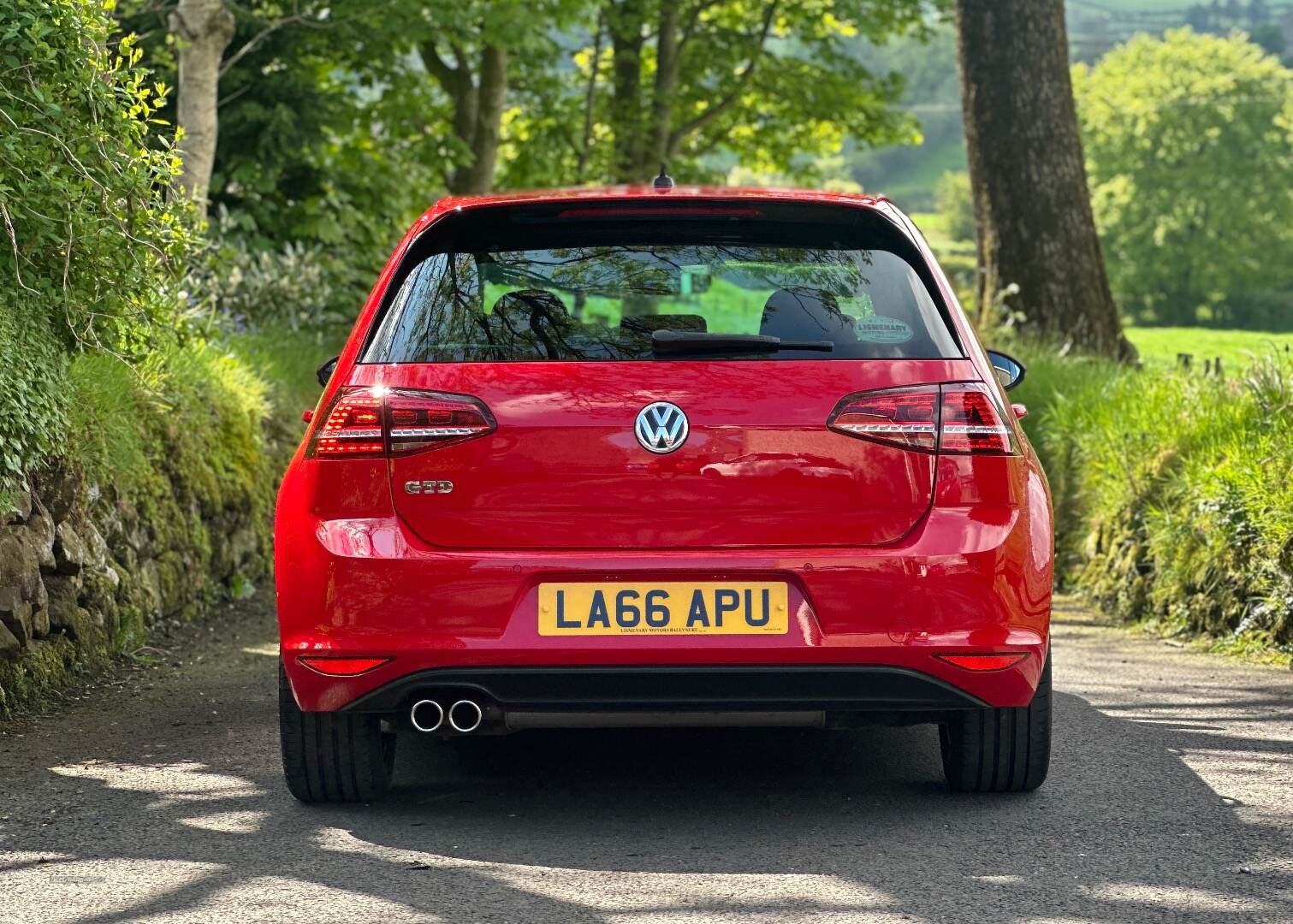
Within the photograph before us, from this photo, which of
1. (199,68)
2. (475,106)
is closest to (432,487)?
(199,68)

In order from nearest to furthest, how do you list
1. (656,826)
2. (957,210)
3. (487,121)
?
(656,826)
(487,121)
(957,210)

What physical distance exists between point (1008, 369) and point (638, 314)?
169 centimetres

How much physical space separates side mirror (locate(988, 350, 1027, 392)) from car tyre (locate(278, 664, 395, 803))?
216cm

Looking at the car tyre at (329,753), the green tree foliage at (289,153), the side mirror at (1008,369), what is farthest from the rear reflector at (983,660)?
the green tree foliage at (289,153)

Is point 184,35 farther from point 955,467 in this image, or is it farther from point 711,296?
point 711,296

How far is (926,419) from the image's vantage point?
4574 millimetres

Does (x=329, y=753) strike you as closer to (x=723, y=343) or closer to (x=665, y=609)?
(x=665, y=609)

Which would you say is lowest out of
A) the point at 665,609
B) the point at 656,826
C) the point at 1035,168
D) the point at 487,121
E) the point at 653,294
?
the point at 656,826

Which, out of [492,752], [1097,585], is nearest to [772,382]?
[492,752]

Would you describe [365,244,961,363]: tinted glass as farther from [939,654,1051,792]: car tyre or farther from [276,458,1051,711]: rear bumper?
[939,654,1051,792]: car tyre

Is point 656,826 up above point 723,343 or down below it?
below

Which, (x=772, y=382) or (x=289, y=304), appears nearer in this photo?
(x=772, y=382)

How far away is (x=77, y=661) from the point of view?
7031 mm

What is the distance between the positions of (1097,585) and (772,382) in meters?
5.47
